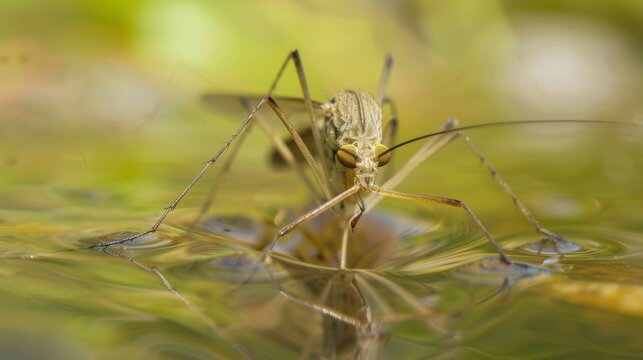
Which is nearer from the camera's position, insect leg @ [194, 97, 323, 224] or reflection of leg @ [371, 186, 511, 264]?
reflection of leg @ [371, 186, 511, 264]

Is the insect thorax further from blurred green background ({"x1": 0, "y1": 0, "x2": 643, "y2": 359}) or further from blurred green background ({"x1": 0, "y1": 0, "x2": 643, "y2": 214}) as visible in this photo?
blurred green background ({"x1": 0, "y1": 0, "x2": 643, "y2": 214})

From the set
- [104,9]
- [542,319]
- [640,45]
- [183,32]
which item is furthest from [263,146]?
[542,319]

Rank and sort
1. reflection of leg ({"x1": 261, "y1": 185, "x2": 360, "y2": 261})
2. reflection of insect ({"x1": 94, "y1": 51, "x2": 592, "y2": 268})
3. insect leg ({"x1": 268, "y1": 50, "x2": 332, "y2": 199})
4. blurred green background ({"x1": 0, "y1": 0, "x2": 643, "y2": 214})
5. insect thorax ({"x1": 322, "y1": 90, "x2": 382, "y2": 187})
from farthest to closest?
blurred green background ({"x1": 0, "y1": 0, "x2": 643, "y2": 214}) < insect leg ({"x1": 268, "y1": 50, "x2": 332, "y2": 199}) < insect thorax ({"x1": 322, "y1": 90, "x2": 382, "y2": 187}) < reflection of insect ({"x1": 94, "y1": 51, "x2": 592, "y2": 268}) < reflection of leg ({"x1": 261, "y1": 185, "x2": 360, "y2": 261})

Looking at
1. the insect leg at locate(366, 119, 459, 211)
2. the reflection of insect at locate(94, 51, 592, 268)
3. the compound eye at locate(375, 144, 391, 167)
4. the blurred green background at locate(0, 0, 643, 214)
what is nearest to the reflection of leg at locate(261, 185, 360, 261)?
the reflection of insect at locate(94, 51, 592, 268)

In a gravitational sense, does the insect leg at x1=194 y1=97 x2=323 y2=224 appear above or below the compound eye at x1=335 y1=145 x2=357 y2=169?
above

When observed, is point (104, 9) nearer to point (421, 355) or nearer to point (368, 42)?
point (368, 42)

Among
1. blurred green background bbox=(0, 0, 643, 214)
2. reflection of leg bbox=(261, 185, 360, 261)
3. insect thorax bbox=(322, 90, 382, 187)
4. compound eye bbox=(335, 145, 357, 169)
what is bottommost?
reflection of leg bbox=(261, 185, 360, 261)

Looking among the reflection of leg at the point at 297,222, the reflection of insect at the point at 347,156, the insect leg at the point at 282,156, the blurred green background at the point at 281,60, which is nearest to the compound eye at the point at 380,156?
the reflection of insect at the point at 347,156

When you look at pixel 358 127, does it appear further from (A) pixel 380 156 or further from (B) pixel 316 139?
(B) pixel 316 139
